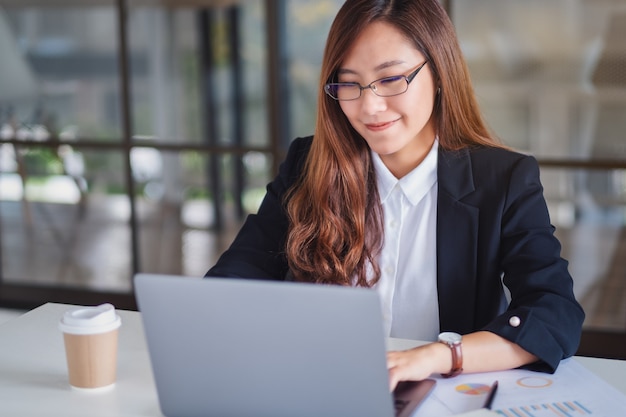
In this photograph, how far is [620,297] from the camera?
322cm

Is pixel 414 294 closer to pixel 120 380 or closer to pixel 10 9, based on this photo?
pixel 120 380

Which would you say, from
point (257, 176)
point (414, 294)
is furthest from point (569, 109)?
point (414, 294)

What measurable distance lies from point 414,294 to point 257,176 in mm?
1672

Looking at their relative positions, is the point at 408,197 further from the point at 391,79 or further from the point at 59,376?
the point at 59,376

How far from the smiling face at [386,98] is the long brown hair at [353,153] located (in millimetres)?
18

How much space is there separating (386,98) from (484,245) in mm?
351

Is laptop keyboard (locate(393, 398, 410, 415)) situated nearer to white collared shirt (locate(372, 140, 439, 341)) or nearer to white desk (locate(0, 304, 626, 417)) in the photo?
white desk (locate(0, 304, 626, 417))

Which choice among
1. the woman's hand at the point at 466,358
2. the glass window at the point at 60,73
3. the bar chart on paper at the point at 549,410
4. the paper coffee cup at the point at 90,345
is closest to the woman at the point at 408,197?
the woman's hand at the point at 466,358

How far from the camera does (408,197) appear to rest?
6.45 feet

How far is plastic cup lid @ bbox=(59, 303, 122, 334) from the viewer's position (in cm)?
145

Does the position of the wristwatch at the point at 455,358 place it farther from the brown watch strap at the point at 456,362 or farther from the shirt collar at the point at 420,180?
the shirt collar at the point at 420,180

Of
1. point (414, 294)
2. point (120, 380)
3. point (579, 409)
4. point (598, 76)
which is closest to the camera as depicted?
point (579, 409)

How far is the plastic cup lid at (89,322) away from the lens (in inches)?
57.0

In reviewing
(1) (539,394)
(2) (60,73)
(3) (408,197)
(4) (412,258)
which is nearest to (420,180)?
(3) (408,197)
